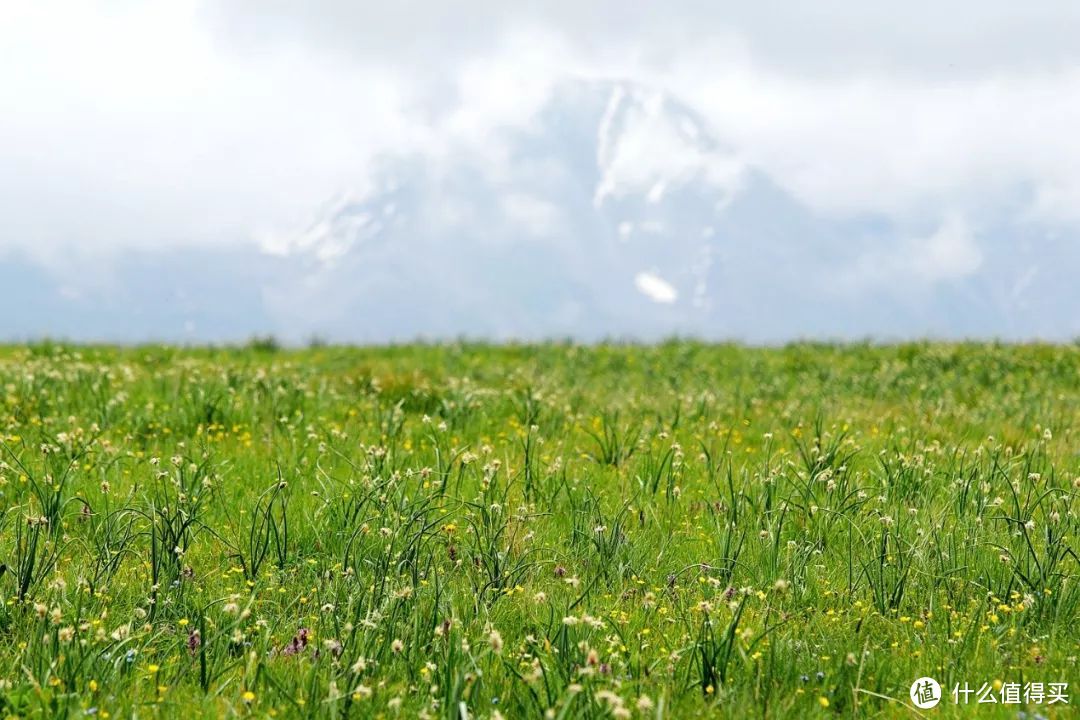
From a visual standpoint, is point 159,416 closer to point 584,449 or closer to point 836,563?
point 584,449

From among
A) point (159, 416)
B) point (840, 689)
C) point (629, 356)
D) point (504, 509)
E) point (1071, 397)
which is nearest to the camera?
point (840, 689)

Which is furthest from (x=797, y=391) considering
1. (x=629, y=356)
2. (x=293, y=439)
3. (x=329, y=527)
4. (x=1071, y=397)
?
(x=329, y=527)

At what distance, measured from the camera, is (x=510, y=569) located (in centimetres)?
561

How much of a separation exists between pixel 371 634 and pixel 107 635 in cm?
126

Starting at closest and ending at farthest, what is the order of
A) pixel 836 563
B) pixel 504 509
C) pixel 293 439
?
pixel 836 563, pixel 504 509, pixel 293 439

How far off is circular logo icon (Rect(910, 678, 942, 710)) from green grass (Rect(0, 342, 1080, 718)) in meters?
0.08

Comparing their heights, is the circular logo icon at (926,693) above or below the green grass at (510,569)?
below

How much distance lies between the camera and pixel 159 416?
9.84 metres

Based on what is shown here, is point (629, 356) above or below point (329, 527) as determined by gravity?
above

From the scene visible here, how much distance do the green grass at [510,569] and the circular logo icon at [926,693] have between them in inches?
3.3

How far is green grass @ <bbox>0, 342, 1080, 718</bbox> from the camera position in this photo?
13.8 feet

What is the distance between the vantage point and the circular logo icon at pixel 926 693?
168 inches

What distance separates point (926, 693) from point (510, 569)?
231 cm

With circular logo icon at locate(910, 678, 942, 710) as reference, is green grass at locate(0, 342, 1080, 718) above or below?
above
